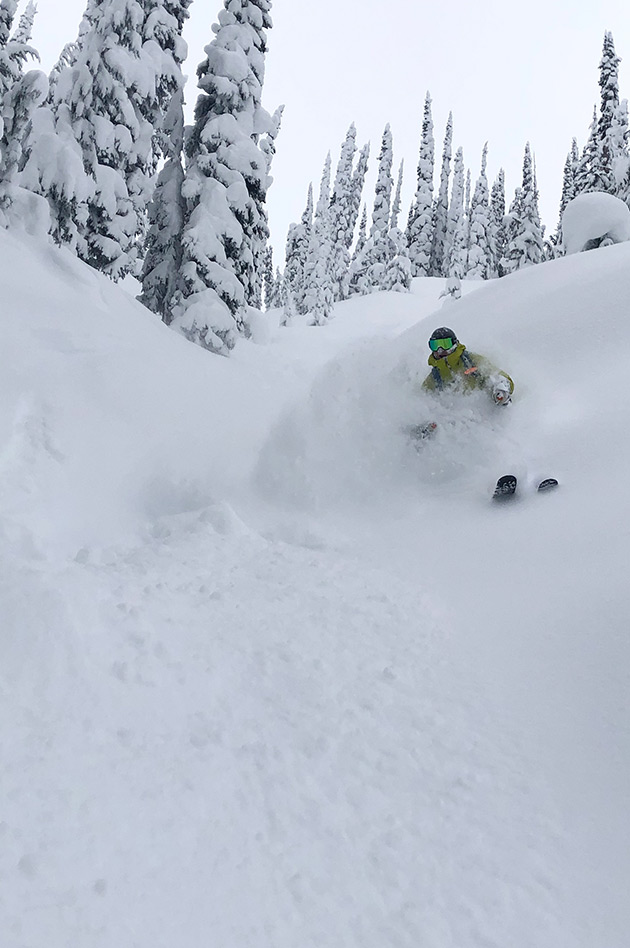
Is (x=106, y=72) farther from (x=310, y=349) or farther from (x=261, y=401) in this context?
(x=310, y=349)

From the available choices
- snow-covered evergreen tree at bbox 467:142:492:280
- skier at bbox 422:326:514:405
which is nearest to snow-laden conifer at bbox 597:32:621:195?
snow-covered evergreen tree at bbox 467:142:492:280

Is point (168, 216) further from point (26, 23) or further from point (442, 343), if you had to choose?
point (26, 23)

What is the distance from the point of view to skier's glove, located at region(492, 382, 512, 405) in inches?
319

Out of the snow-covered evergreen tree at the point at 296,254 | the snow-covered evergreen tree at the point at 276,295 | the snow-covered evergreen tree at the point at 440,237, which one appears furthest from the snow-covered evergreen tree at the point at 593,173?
the snow-covered evergreen tree at the point at 276,295

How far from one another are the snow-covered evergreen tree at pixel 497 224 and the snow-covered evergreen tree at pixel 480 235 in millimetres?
1298

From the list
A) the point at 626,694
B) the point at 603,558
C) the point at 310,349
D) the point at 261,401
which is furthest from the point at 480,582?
the point at 310,349

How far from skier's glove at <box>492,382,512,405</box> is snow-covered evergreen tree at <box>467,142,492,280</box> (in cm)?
5313

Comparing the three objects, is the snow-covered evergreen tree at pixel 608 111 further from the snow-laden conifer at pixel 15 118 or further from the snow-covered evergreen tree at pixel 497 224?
the snow-laden conifer at pixel 15 118

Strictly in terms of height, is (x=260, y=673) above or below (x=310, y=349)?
below

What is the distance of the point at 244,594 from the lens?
194 inches

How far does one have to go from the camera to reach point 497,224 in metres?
64.7

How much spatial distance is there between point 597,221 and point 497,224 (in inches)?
1948

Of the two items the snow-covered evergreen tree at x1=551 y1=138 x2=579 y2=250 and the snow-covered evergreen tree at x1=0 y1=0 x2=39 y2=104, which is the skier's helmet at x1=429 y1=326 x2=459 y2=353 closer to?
the snow-covered evergreen tree at x1=0 y1=0 x2=39 y2=104

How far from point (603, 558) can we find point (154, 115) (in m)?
Result: 17.3
